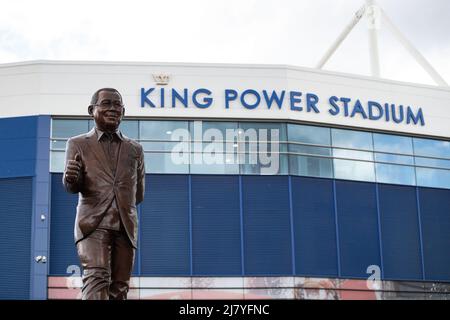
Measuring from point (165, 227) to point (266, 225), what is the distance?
410 centimetres

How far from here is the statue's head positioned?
30.0ft

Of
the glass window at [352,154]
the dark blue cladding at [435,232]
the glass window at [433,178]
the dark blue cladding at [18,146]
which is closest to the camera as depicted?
the dark blue cladding at [18,146]

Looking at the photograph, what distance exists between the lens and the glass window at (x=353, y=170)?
37656 millimetres

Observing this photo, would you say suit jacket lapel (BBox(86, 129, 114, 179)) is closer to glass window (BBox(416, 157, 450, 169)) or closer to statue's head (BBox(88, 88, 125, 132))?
statue's head (BBox(88, 88, 125, 132))

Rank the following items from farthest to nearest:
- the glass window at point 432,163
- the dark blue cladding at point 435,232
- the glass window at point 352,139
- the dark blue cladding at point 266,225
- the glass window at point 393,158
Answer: the glass window at point 432,163 → the glass window at point 393,158 → the dark blue cladding at point 435,232 → the glass window at point 352,139 → the dark blue cladding at point 266,225

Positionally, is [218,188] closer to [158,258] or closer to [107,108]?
[158,258]

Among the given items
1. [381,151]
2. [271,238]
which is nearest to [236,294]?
[271,238]

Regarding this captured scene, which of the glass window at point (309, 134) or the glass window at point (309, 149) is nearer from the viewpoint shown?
the glass window at point (309, 149)

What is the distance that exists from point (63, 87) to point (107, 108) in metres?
27.8

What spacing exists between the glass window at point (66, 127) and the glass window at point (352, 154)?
10.7 metres

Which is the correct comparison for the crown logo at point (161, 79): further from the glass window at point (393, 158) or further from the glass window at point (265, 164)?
the glass window at point (393, 158)

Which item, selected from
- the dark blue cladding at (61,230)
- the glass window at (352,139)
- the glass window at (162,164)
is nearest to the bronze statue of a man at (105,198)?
the dark blue cladding at (61,230)

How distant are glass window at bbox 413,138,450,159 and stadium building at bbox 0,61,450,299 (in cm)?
140

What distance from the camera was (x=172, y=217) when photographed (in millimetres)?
35531
